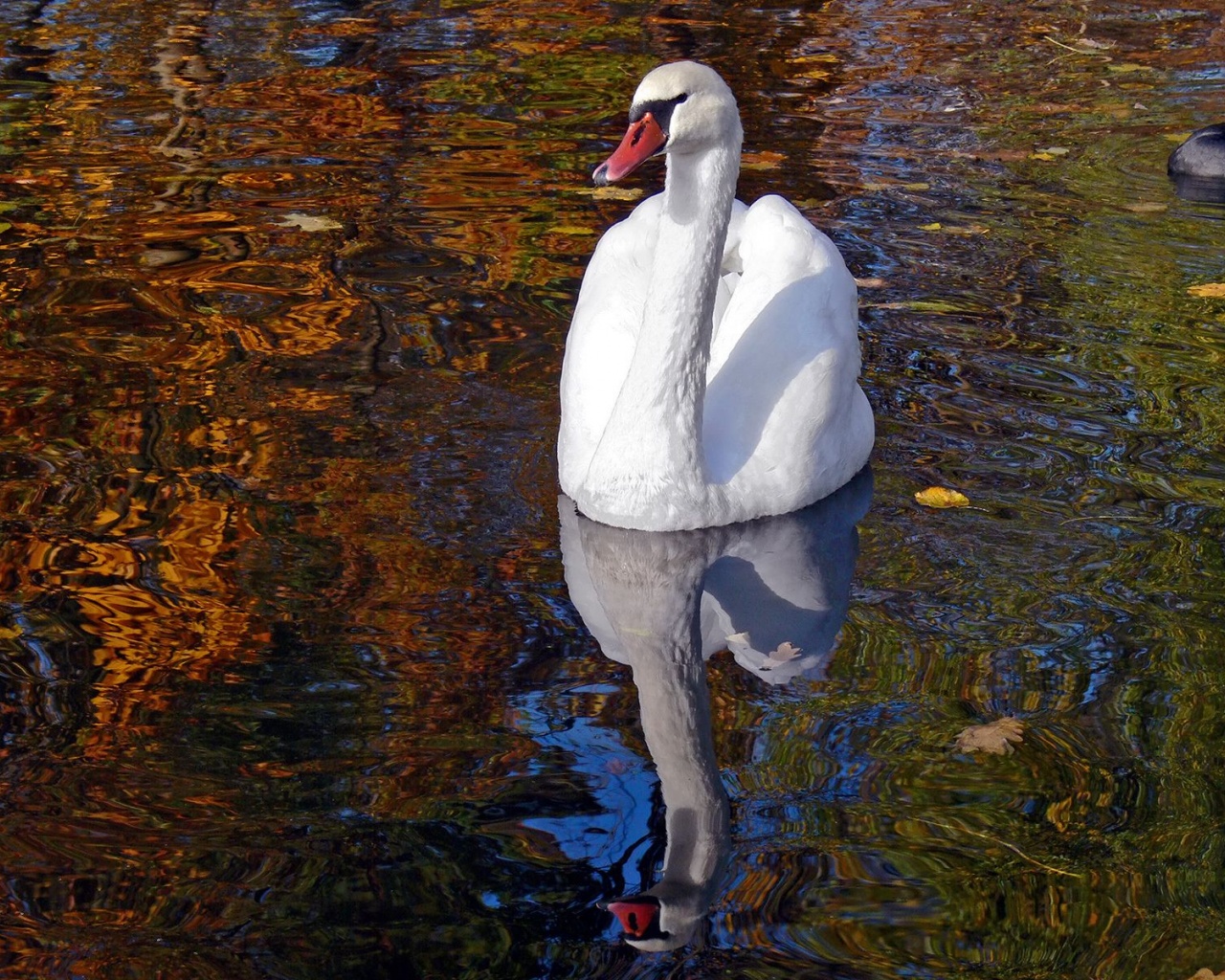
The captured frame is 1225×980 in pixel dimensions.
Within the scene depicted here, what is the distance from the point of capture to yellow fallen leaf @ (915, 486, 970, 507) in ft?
18.8

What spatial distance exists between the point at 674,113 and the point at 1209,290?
3.68 meters

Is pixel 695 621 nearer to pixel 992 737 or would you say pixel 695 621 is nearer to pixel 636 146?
pixel 992 737

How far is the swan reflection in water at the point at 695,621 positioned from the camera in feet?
Result: 12.4

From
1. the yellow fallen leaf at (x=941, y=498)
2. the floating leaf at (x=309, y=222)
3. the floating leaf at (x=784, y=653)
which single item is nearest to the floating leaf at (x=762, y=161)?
the floating leaf at (x=309, y=222)

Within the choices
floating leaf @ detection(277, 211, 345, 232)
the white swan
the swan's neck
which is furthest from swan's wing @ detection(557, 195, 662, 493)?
floating leaf @ detection(277, 211, 345, 232)

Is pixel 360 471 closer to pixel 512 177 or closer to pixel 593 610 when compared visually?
pixel 593 610

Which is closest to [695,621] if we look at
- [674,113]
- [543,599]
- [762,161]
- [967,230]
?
[543,599]

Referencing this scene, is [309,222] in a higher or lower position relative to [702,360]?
lower

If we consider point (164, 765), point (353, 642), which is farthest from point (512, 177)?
point (164, 765)

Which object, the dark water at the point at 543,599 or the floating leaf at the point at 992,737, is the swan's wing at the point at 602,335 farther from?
the floating leaf at the point at 992,737

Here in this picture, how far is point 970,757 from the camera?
421 cm

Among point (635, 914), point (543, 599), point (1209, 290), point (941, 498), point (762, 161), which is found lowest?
point (762, 161)

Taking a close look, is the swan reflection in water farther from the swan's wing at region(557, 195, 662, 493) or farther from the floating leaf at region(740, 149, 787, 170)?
the floating leaf at region(740, 149, 787, 170)

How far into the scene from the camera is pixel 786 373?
5719 mm
